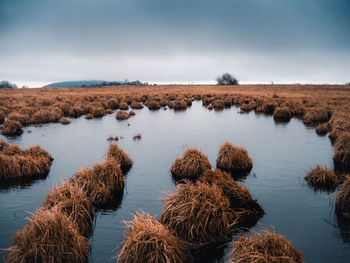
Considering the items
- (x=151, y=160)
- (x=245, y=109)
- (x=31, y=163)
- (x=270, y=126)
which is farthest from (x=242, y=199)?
(x=245, y=109)

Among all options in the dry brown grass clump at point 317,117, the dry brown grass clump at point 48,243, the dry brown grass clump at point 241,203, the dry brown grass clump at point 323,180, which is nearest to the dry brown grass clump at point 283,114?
the dry brown grass clump at point 317,117

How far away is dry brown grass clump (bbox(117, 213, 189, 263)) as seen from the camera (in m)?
7.11

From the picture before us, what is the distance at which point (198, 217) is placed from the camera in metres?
8.92

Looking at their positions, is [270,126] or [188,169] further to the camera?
[270,126]

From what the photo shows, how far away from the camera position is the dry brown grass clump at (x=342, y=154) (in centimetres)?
1673

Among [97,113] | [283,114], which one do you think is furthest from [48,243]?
[283,114]

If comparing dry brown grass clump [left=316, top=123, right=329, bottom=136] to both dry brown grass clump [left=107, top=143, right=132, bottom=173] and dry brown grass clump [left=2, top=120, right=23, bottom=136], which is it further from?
dry brown grass clump [left=2, top=120, right=23, bottom=136]

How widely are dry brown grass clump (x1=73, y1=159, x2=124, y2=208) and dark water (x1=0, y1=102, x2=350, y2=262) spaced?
2.25 feet

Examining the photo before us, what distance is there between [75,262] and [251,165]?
12.5 metres

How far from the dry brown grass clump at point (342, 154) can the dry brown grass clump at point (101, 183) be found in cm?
1406

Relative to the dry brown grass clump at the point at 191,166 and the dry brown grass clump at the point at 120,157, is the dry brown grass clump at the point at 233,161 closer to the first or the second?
the dry brown grass clump at the point at 191,166

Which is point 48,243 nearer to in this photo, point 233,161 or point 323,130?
point 233,161

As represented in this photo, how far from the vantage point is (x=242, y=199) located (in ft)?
36.1

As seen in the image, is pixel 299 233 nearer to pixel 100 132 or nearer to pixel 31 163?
pixel 31 163
